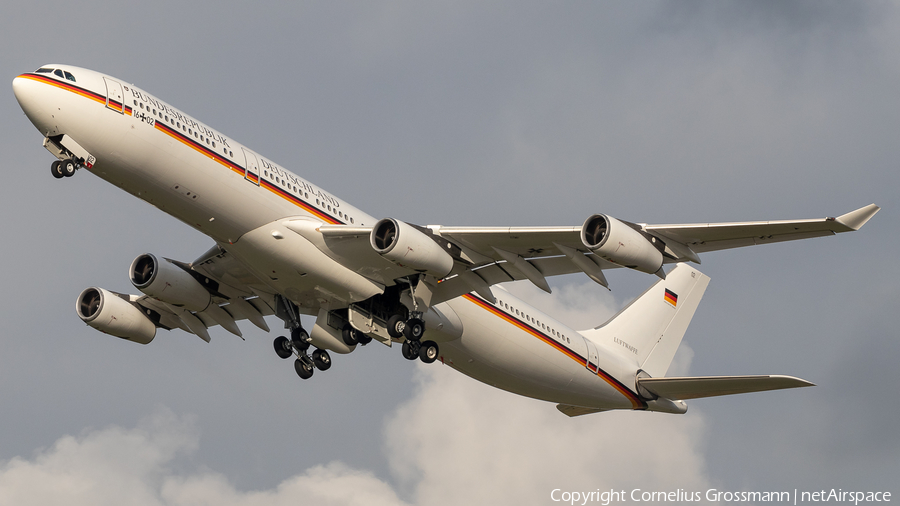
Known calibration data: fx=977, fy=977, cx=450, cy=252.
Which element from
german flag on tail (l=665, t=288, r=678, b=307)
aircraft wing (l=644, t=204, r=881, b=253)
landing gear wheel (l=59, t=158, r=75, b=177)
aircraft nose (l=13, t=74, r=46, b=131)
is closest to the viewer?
aircraft wing (l=644, t=204, r=881, b=253)

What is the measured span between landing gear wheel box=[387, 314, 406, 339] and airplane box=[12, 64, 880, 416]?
0.18 ft

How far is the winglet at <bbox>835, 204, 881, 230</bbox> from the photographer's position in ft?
73.8

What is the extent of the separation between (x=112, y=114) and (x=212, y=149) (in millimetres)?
2787

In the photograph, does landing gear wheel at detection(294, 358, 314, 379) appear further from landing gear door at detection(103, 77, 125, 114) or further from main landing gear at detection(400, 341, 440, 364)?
landing gear door at detection(103, 77, 125, 114)

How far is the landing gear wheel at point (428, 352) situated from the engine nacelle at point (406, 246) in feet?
12.3

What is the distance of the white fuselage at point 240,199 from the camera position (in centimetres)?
2559

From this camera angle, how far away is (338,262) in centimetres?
2912

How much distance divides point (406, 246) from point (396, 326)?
4224mm

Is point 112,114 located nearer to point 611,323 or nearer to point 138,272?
point 138,272

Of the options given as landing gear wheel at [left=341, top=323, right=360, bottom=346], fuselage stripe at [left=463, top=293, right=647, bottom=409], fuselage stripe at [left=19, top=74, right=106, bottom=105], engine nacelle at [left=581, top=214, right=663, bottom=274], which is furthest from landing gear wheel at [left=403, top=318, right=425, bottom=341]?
fuselage stripe at [left=19, top=74, right=106, bottom=105]

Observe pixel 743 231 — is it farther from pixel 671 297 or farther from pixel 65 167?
pixel 65 167

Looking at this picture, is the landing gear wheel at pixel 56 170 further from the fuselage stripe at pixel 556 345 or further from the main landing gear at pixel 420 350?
the fuselage stripe at pixel 556 345

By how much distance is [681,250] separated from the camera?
2717 centimetres

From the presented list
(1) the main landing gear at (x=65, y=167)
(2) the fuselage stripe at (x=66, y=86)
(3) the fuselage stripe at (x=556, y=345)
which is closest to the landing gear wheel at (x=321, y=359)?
(3) the fuselage stripe at (x=556, y=345)
